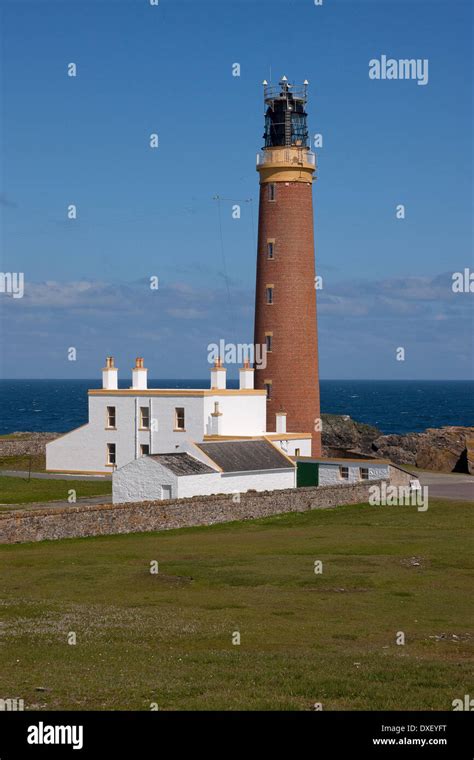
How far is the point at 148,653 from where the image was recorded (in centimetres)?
2042

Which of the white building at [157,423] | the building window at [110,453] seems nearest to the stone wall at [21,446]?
the white building at [157,423]

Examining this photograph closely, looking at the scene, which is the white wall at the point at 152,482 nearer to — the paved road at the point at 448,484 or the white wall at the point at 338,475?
the white wall at the point at 338,475

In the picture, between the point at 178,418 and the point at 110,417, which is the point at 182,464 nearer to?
the point at 178,418

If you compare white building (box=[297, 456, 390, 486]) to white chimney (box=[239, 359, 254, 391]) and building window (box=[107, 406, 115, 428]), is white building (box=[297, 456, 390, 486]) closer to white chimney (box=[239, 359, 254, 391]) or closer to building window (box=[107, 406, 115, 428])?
white chimney (box=[239, 359, 254, 391])

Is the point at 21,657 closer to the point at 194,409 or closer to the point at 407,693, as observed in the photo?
the point at 407,693

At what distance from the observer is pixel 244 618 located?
980 inches

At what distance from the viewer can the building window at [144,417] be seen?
57719 mm

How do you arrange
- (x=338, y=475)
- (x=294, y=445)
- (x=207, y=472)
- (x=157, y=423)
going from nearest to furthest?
(x=207, y=472) → (x=338, y=475) → (x=157, y=423) → (x=294, y=445)

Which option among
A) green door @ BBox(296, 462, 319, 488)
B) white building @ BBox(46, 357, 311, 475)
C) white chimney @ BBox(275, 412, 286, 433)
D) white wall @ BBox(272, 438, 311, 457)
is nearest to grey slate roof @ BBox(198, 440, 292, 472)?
green door @ BBox(296, 462, 319, 488)

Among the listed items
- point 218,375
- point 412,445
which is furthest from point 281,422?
point 412,445

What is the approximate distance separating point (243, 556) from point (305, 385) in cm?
2772

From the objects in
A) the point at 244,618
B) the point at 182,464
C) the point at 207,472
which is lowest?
the point at 244,618

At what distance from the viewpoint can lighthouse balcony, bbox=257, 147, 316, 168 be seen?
198 feet

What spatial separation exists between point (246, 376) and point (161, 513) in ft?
63.2
